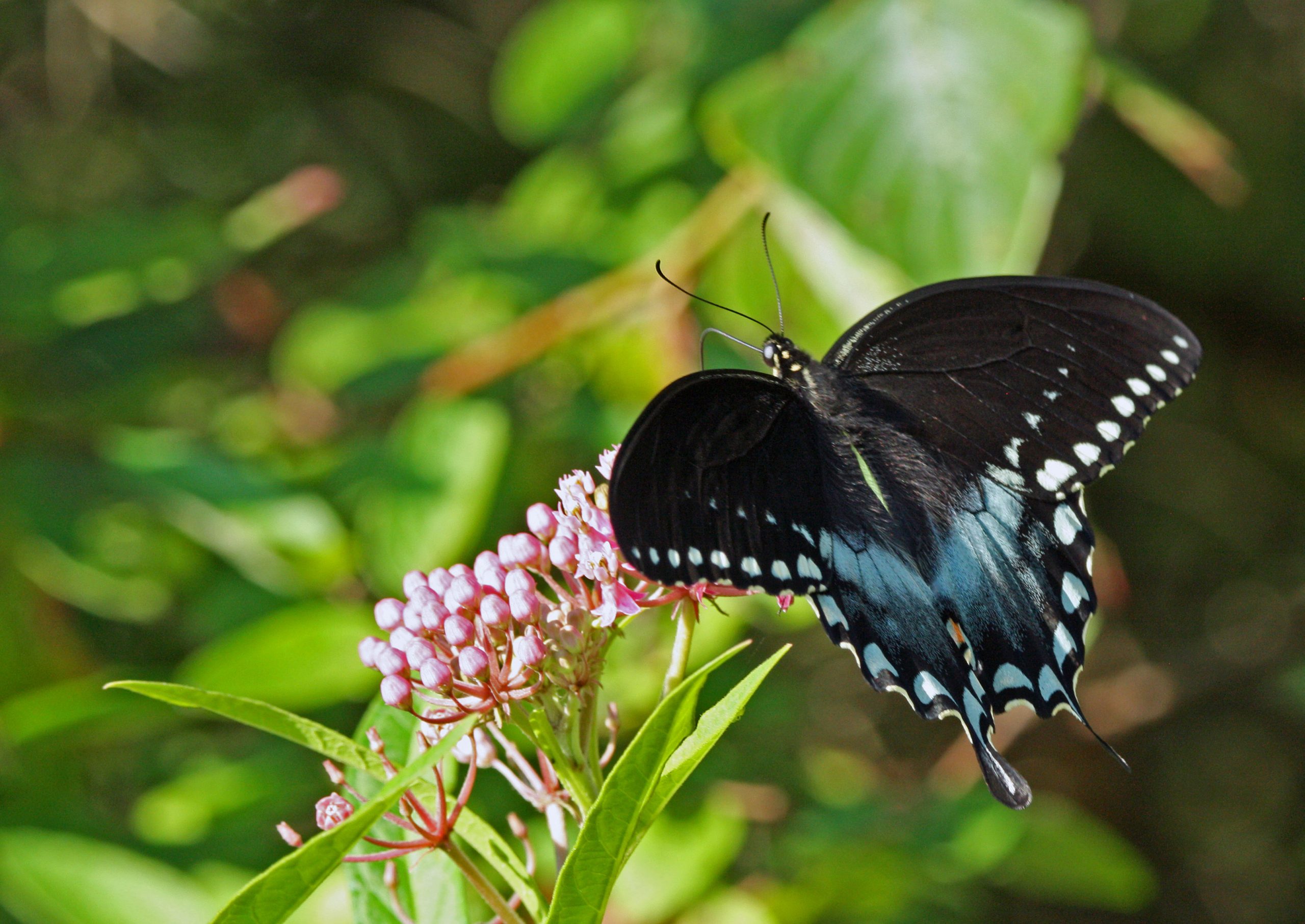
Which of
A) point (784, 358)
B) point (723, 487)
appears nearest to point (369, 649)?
point (723, 487)

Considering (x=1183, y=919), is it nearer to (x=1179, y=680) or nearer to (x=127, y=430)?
(x=1179, y=680)

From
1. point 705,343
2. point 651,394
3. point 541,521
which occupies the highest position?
point 541,521

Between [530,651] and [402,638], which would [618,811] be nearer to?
[530,651]

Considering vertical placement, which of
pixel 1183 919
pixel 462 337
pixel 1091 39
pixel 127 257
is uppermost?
pixel 1091 39

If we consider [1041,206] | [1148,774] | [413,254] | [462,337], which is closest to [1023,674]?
[1041,206]

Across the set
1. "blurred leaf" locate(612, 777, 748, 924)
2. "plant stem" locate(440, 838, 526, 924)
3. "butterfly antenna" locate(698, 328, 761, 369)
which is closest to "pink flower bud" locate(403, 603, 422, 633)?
"plant stem" locate(440, 838, 526, 924)
